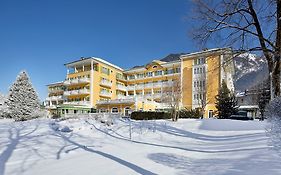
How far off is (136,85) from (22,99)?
25.3m

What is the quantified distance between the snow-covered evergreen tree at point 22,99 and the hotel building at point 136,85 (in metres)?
4.46

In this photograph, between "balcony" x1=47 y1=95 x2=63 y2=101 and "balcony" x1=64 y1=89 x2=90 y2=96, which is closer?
"balcony" x1=64 y1=89 x2=90 y2=96

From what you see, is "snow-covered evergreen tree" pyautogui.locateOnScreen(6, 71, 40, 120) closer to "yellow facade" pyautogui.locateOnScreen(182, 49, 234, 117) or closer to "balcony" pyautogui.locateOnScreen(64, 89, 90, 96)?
"balcony" pyautogui.locateOnScreen(64, 89, 90, 96)

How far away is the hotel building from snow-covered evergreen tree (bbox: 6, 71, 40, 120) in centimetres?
446

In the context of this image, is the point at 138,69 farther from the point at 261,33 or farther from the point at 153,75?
the point at 261,33

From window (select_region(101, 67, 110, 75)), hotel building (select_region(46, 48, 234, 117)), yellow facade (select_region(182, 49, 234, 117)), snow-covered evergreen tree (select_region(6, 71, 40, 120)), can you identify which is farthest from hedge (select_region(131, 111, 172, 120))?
window (select_region(101, 67, 110, 75))

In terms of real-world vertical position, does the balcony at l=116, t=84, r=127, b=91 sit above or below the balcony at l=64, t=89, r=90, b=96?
above

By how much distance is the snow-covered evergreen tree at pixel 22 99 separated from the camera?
1547 inches

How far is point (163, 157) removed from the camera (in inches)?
302

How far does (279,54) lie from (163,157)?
6.24 m

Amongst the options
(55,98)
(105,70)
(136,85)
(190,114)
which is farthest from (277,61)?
(55,98)

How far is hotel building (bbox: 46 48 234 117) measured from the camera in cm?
4332

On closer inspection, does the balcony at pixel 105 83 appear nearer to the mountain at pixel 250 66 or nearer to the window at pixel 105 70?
the window at pixel 105 70

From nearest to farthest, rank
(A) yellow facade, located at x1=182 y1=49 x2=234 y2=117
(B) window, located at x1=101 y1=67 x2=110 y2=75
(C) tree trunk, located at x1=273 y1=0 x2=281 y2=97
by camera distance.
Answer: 1. (C) tree trunk, located at x1=273 y1=0 x2=281 y2=97
2. (A) yellow facade, located at x1=182 y1=49 x2=234 y2=117
3. (B) window, located at x1=101 y1=67 x2=110 y2=75
